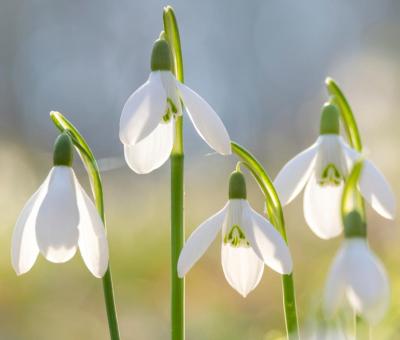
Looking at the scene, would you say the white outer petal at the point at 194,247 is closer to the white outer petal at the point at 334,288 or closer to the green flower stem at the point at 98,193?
the green flower stem at the point at 98,193

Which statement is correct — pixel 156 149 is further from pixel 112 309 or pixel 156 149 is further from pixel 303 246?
pixel 303 246

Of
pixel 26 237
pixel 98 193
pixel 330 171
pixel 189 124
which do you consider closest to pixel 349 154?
pixel 330 171

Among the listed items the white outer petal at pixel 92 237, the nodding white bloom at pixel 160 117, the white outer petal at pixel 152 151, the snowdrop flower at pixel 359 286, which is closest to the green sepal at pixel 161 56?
the nodding white bloom at pixel 160 117

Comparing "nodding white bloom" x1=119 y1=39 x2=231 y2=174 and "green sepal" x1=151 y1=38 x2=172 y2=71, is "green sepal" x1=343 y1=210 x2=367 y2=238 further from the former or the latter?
"green sepal" x1=151 y1=38 x2=172 y2=71

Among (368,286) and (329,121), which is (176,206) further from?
(368,286)

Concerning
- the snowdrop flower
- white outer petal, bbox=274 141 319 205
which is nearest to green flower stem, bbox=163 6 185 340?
white outer petal, bbox=274 141 319 205

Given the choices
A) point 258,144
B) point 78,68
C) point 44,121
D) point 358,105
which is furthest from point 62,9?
point 358,105
